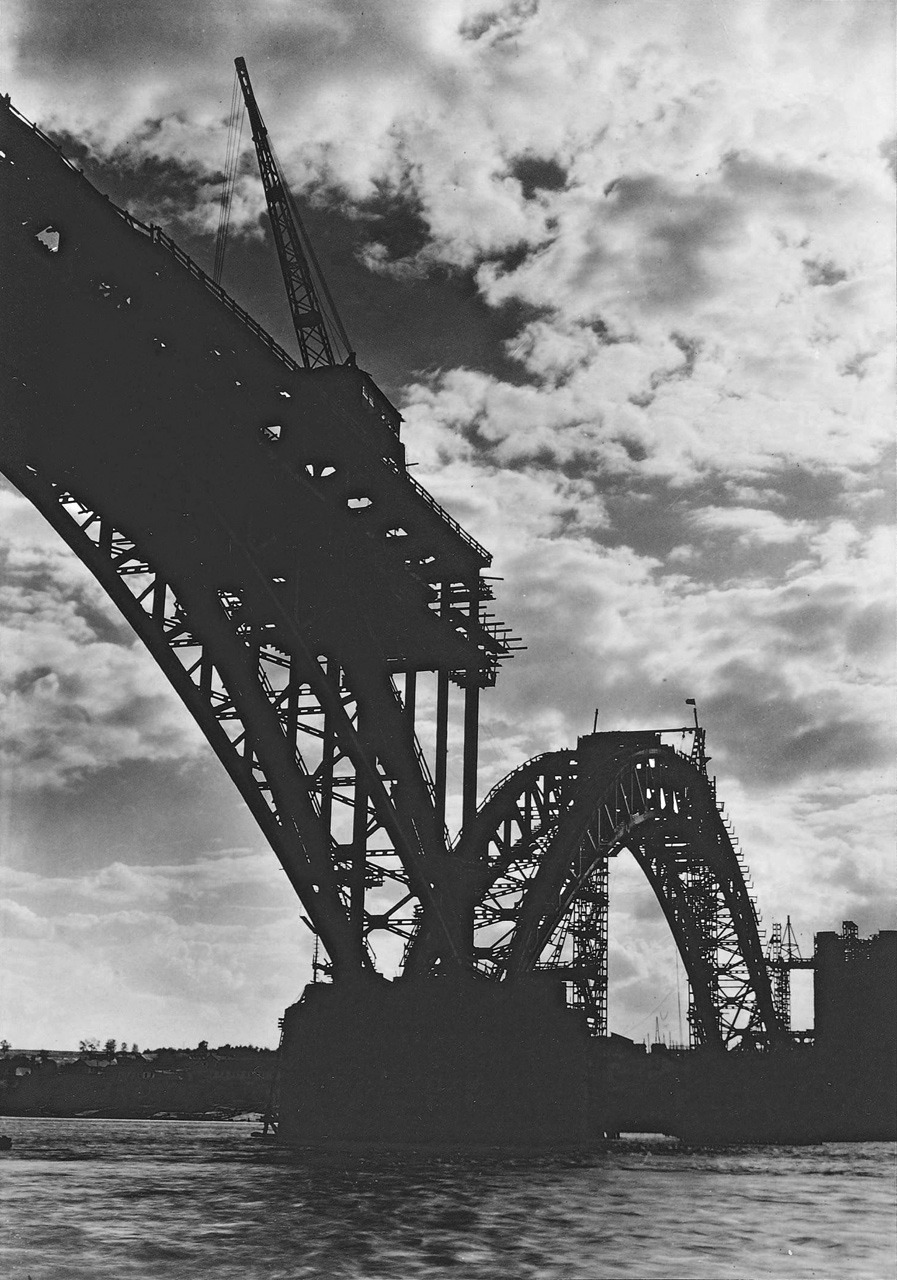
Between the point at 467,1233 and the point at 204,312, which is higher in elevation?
the point at 204,312

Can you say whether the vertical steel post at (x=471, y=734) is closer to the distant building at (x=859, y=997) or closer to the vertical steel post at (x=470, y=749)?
the vertical steel post at (x=470, y=749)

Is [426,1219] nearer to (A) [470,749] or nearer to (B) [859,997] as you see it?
(A) [470,749]

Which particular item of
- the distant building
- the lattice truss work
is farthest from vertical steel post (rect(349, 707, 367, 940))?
the distant building

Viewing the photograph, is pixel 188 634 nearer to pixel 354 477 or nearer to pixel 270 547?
pixel 270 547

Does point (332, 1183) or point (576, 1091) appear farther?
point (576, 1091)

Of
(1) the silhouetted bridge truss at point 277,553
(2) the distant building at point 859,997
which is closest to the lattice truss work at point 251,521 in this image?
(1) the silhouetted bridge truss at point 277,553

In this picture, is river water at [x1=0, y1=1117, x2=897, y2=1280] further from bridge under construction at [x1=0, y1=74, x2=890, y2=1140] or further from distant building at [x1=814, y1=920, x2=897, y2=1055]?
distant building at [x1=814, y1=920, x2=897, y2=1055]

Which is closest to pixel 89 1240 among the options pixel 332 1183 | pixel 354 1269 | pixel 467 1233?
pixel 354 1269
